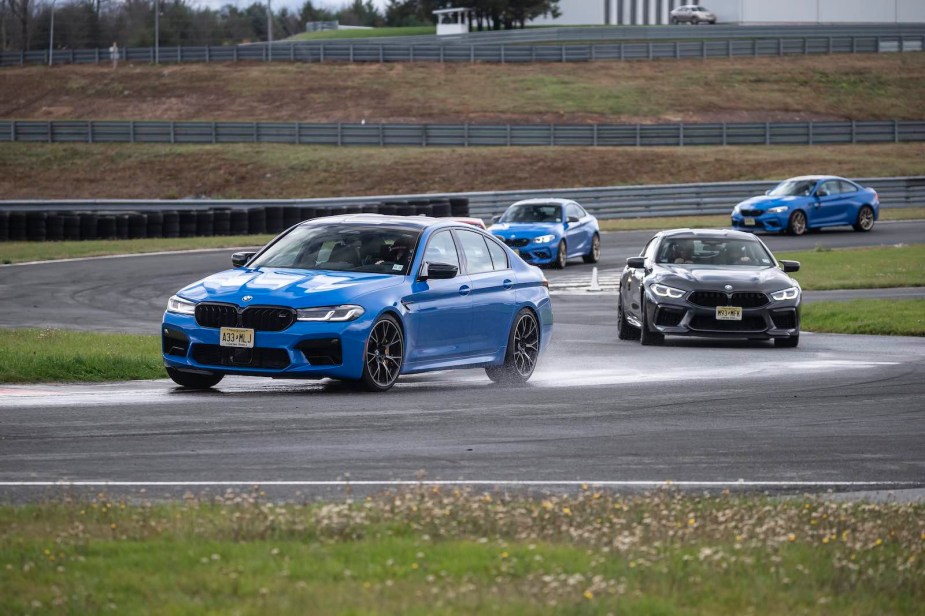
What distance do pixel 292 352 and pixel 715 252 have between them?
8.59 meters

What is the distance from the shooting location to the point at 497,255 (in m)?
14.8

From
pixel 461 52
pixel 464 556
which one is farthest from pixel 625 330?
pixel 461 52

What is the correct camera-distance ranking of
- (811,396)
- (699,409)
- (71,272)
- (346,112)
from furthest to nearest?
1. (346,112)
2. (71,272)
3. (811,396)
4. (699,409)

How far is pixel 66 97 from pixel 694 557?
2812 inches

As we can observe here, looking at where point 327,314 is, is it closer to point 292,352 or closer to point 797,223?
point 292,352

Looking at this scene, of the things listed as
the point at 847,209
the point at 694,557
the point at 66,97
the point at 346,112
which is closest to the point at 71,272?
the point at 847,209

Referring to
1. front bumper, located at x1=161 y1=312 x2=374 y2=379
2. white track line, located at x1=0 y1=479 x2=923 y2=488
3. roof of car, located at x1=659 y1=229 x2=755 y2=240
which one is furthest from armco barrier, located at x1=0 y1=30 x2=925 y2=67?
white track line, located at x1=0 y1=479 x2=923 y2=488

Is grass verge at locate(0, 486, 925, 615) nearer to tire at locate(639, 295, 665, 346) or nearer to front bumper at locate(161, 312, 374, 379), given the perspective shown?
front bumper at locate(161, 312, 374, 379)

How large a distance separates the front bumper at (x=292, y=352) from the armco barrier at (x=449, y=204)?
888 inches

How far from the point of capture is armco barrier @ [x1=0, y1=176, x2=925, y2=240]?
121 ft

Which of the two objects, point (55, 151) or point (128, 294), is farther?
point (55, 151)

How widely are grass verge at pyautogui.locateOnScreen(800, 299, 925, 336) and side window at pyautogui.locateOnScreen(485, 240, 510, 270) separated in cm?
720

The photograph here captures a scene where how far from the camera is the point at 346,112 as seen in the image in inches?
2729

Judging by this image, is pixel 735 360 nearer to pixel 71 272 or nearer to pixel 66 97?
pixel 71 272
